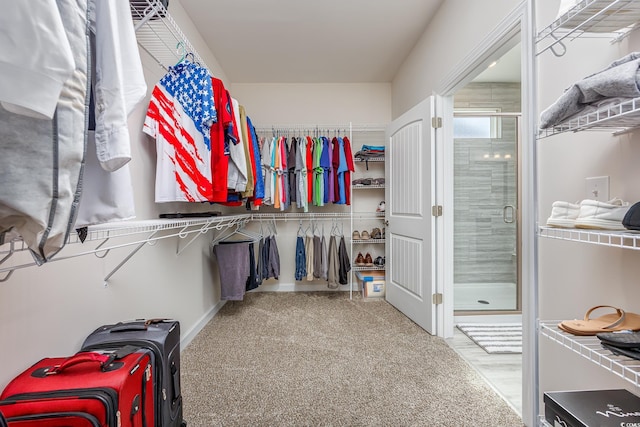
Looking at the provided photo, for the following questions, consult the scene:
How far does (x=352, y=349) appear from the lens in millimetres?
2170

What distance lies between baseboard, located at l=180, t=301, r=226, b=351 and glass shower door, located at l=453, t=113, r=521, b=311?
241cm

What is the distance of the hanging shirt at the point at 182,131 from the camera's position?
1638 millimetres

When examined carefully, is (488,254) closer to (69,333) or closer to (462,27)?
(462,27)

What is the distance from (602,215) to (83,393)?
60.7 inches

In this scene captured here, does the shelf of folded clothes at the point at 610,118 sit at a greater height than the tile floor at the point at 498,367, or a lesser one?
greater

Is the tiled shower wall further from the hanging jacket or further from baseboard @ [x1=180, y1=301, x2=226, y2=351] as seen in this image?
the hanging jacket

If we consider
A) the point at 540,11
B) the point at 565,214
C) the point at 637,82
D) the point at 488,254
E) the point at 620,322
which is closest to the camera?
the point at 637,82

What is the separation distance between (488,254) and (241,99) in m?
3.31

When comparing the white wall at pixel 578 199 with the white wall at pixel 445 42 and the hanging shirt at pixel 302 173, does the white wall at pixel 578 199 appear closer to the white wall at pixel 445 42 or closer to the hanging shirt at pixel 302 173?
the white wall at pixel 445 42

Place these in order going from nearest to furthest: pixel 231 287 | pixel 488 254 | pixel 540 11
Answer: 1. pixel 540 11
2. pixel 231 287
3. pixel 488 254

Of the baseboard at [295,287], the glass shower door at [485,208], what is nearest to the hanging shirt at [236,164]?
the baseboard at [295,287]

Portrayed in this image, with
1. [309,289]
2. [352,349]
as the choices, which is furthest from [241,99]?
[352,349]

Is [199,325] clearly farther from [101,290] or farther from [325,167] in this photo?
[325,167]

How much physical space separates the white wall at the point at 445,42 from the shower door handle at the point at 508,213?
1466mm
